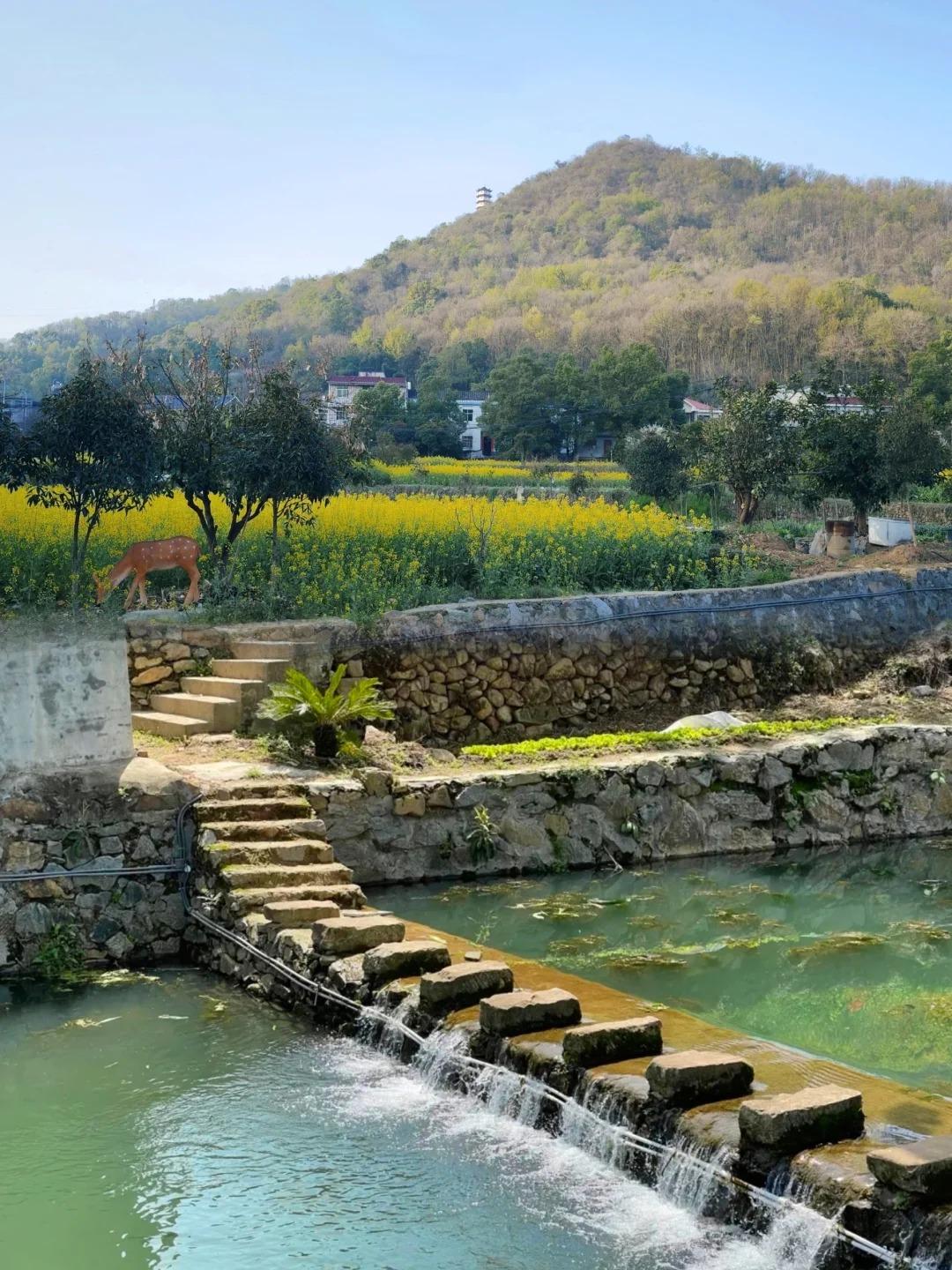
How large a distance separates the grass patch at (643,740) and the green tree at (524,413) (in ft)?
153

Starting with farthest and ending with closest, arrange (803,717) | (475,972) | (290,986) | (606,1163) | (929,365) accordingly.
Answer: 1. (929,365)
2. (803,717)
3. (290,986)
4. (475,972)
5. (606,1163)

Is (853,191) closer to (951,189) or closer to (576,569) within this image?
(951,189)

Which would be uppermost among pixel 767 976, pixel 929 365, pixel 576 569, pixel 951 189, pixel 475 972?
pixel 951 189

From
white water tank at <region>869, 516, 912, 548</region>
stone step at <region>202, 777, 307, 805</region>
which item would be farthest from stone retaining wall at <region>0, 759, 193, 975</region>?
white water tank at <region>869, 516, 912, 548</region>

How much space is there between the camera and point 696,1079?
5.97 meters

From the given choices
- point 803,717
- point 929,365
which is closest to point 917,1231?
point 803,717

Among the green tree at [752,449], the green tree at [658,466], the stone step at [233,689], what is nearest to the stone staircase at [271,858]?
the stone step at [233,689]

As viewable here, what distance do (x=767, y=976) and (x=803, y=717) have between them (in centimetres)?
622

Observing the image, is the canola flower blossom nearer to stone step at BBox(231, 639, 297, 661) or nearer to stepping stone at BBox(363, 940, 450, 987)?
stone step at BBox(231, 639, 297, 661)

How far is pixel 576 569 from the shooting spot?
16.8 meters

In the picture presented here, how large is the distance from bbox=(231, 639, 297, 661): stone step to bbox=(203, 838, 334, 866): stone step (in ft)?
11.3

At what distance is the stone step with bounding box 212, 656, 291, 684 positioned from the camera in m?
12.8

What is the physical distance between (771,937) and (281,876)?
3331mm

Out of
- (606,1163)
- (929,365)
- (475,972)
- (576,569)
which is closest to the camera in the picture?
(606,1163)
